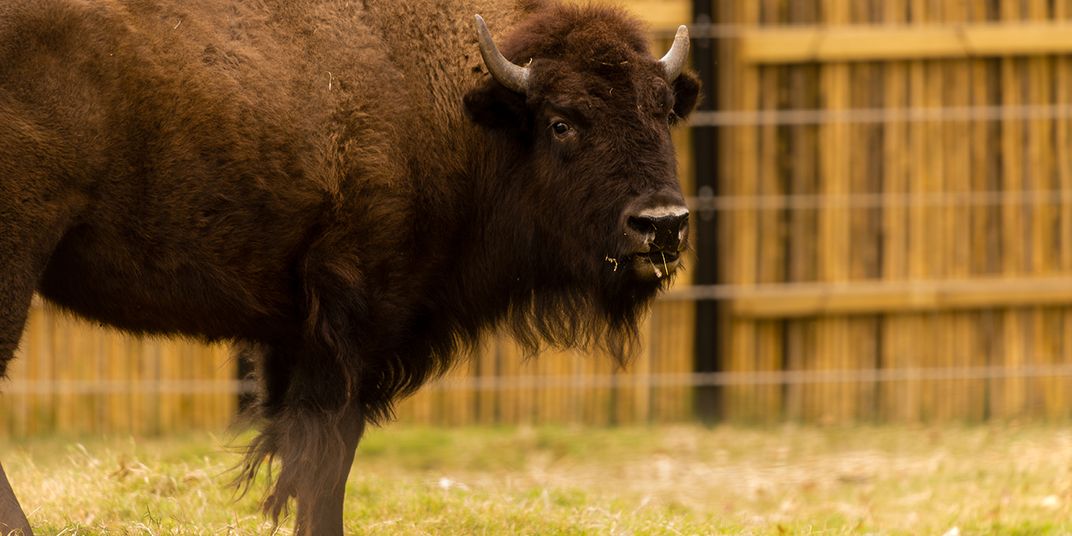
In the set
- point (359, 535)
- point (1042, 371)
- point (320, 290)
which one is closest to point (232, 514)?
point (359, 535)

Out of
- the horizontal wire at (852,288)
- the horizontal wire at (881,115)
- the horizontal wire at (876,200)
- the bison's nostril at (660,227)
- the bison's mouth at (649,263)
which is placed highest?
the horizontal wire at (881,115)

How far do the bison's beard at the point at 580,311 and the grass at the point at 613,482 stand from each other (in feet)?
2.47

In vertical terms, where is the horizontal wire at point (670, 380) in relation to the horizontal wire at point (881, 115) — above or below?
below

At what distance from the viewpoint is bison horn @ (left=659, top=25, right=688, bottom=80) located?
216 inches

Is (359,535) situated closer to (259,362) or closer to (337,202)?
(259,362)

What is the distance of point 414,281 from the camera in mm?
5207

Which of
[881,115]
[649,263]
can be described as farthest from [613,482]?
[649,263]

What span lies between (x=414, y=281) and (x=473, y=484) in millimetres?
2663

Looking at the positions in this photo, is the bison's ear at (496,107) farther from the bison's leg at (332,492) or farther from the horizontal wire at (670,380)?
the horizontal wire at (670,380)

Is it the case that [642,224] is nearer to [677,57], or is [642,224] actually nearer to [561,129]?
[561,129]

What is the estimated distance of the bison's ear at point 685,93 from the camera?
5.59 m

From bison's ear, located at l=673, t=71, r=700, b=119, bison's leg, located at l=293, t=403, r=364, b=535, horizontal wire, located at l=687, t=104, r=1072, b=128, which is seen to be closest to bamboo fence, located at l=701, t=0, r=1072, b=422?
horizontal wire, located at l=687, t=104, r=1072, b=128

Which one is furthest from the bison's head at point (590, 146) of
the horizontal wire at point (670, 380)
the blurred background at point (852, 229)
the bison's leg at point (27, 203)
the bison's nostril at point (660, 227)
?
the blurred background at point (852, 229)

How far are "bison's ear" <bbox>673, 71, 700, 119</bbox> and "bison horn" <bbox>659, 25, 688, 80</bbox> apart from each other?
0.05 m
